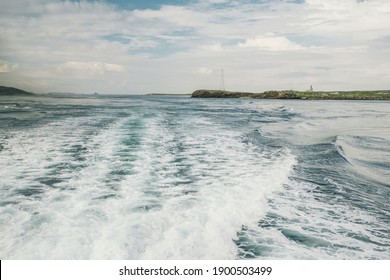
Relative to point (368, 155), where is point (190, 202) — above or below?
below

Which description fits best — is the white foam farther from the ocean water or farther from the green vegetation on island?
the green vegetation on island

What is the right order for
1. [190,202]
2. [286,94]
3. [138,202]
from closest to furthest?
[138,202], [190,202], [286,94]

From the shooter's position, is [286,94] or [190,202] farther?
[286,94]

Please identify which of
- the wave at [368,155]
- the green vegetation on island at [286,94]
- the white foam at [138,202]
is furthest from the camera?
the green vegetation on island at [286,94]

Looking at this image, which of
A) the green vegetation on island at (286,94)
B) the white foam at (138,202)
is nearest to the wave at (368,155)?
the white foam at (138,202)

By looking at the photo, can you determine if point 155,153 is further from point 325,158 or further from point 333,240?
point 333,240

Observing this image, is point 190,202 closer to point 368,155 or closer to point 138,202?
point 138,202

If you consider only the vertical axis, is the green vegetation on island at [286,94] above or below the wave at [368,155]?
above

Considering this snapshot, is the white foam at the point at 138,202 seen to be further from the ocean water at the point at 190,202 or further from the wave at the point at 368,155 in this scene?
the wave at the point at 368,155

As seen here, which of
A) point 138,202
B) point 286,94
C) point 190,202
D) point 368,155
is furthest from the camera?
point 286,94

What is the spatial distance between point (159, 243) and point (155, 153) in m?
6.95

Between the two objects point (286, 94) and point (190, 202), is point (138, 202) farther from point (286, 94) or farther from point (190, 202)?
point (286, 94)

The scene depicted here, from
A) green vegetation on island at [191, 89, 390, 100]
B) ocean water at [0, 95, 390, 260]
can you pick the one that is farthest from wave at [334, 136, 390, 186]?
green vegetation on island at [191, 89, 390, 100]

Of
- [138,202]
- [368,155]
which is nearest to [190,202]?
[138,202]
